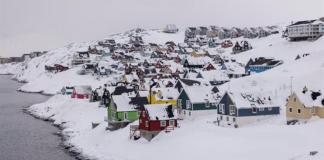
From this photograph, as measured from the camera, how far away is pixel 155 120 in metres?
54.2

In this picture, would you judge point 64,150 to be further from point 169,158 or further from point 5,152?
point 169,158

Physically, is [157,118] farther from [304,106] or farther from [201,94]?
[304,106]

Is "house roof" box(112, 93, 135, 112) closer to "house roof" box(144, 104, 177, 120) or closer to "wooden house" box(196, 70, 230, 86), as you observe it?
"house roof" box(144, 104, 177, 120)

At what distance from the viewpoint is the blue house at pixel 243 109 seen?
52.9 m

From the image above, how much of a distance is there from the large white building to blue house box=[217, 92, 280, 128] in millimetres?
78127

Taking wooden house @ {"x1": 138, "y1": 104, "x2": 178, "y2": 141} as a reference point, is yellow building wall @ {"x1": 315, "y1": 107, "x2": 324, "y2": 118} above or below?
above

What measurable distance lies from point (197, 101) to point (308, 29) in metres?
78.9

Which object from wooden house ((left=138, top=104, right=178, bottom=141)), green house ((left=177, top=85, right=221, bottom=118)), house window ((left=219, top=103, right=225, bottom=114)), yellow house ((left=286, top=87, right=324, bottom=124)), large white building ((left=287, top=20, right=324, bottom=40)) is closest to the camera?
yellow house ((left=286, top=87, right=324, bottom=124))

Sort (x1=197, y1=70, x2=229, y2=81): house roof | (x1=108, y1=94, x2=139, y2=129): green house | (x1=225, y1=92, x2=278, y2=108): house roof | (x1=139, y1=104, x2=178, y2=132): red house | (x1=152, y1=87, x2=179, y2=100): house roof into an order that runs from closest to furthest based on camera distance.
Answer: (x1=225, y1=92, x2=278, y2=108): house roof, (x1=139, y1=104, x2=178, y2=132): red house, (x1=108, y1=94, x2=139, y2=129): green house, (x1=152, y1=87, x2=179, y2=100): house roof, (x1=197, y1=70, x2=229, y2=81): house roof

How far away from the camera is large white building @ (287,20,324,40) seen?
127625mm

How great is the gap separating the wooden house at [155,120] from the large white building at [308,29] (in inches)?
3236

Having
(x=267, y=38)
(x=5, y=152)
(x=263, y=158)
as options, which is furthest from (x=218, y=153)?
(x=267, y=38)

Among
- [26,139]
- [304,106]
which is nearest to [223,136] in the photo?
[304,106]

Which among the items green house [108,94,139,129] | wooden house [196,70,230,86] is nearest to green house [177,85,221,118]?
green house [108,94,139,129]
